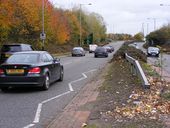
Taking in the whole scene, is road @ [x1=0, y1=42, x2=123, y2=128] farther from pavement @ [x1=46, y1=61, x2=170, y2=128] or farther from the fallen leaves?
the fallen leaves

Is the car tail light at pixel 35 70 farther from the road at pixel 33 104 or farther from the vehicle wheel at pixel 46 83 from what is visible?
the road at pixel 33 104

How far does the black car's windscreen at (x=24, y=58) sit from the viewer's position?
52.0ft

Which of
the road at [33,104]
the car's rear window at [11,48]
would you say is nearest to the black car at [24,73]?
the road at [33,104]

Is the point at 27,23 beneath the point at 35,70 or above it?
above

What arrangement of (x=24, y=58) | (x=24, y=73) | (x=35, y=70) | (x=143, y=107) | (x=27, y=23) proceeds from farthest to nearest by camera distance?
(x=27, y=23)
(x=24, y=58)
(x=35, y=70)
(x=24, y=73)
(x=143, y=107)

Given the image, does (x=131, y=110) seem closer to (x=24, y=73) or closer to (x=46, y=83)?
(x=24, y=73)

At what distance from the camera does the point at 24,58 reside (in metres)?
16.1

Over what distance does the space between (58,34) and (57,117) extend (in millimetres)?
61143

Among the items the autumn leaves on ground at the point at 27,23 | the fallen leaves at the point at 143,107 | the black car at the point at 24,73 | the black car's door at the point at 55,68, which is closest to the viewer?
the fallen leaves at the point at 143,107

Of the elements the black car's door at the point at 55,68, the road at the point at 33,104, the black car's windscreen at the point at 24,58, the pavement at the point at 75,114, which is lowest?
the road at the point at 33,104

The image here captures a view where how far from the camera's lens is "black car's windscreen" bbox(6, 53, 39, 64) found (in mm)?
15836

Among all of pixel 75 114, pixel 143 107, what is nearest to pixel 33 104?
pixel 75 114

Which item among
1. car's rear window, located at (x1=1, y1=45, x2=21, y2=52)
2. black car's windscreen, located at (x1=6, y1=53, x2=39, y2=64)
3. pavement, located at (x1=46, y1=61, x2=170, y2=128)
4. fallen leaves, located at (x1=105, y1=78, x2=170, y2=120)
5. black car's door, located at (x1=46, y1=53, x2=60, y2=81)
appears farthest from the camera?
car's rear window, located at (x1=1, y1=45, x2=21, y2=52)

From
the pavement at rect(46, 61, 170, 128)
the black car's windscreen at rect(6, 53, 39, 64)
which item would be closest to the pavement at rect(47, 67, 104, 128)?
the pavement at rect(46, 61, 170, 128)
